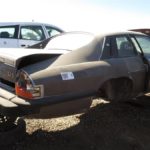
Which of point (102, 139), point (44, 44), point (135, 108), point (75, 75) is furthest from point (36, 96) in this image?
point (135, 108)

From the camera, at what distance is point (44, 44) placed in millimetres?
6629

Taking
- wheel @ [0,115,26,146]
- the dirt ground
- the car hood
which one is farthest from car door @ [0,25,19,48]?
wheel @ [0,115,26,146]

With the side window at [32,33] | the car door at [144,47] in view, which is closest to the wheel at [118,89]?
the car door at [144,47]

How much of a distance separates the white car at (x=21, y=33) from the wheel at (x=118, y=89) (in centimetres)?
580

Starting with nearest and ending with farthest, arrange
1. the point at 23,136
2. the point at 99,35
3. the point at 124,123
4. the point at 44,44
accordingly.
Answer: the point at 23,136, the point at 99,35, the point at 124,123, the point at 44,44

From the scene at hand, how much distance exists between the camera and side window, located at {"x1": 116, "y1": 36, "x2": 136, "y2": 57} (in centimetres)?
573

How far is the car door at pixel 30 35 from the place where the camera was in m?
11.3

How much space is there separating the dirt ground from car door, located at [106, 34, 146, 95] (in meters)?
0.59

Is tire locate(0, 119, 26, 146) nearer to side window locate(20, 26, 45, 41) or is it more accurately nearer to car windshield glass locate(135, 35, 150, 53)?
car windshield glass locate(135, 35, 150, 53)

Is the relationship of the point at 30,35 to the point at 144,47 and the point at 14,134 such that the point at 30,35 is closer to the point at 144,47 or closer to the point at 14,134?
the point at 144,47

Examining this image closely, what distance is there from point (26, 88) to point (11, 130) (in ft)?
2.75

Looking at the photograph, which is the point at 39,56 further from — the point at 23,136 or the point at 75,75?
the point at 23,136

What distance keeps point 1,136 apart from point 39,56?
114cm

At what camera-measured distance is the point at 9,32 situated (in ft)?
37.0
